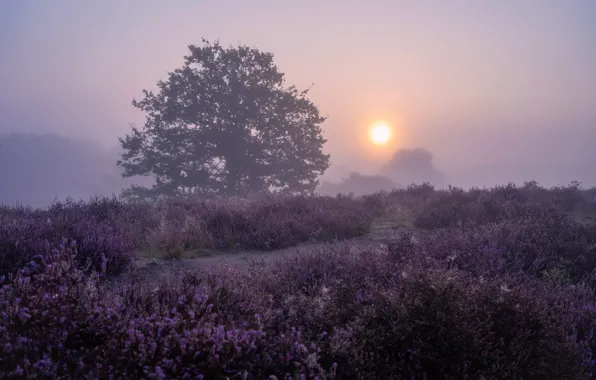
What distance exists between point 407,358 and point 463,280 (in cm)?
118

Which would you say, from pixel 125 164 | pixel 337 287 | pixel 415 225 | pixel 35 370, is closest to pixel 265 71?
pixel 125 164

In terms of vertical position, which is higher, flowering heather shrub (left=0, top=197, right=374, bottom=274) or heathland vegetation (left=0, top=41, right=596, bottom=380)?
flowering heather shrub (left=0, top=197, right=374, bottom=274)

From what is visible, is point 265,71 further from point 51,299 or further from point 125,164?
point 51,299

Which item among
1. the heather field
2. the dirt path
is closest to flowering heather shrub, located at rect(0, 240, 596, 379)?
the heather field

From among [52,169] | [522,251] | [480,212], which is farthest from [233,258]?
[52,169]

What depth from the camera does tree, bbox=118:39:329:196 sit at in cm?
2316

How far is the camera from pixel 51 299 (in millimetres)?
2656

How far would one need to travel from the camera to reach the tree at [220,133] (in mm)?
23156

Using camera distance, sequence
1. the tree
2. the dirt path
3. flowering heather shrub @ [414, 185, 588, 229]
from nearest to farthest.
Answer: the dirt path
flowering heather shrub @ [414, 185, 588, 229]
the tree

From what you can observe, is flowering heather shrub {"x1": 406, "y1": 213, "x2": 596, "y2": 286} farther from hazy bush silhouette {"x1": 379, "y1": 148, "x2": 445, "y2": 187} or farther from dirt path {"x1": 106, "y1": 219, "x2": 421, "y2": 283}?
hazy bush silhouette {"x1": 379, "y1": 148, "x2": 445, "y2": 187}

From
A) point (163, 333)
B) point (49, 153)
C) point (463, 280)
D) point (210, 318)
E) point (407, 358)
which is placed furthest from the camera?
point (49, 153)

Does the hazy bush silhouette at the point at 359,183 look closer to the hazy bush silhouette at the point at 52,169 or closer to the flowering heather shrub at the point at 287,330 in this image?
the hazy bush silhouette at the point at 52,169

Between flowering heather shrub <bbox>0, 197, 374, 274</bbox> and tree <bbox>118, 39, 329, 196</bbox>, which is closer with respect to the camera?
flowering heather shrub <bbox>0, 197, 374, 274</bbox>

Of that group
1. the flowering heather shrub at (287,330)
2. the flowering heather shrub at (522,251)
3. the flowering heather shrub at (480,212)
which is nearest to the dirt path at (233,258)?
the flowering heather shrub at (480,212)
